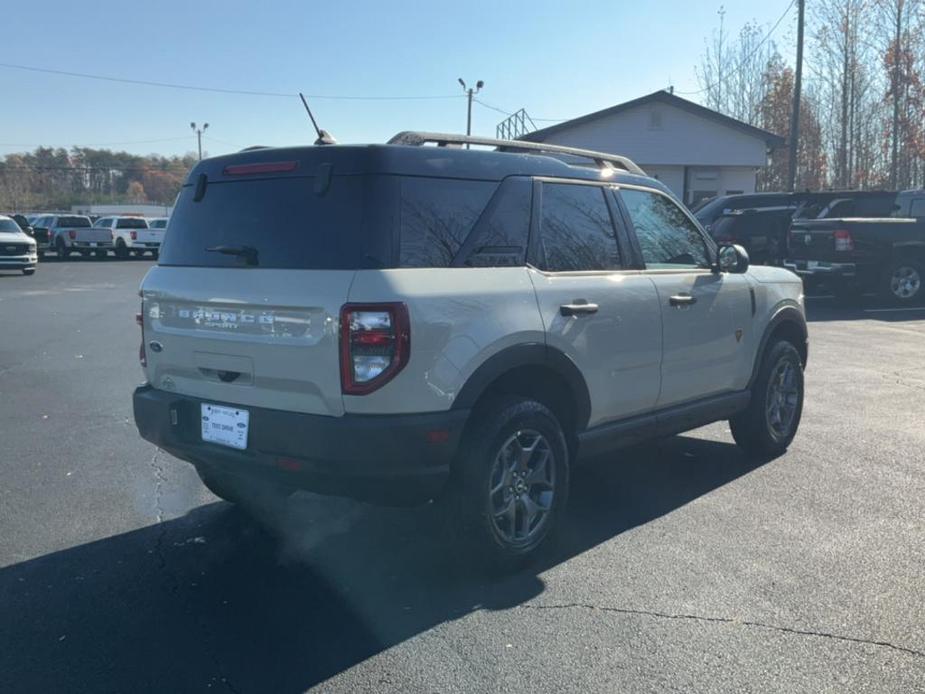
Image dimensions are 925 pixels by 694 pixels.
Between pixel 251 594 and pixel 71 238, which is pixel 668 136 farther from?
pixel 251 594

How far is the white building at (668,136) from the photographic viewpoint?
112 ft

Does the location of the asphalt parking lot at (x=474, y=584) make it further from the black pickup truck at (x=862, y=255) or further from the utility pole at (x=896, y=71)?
the utility pole at (x=896, y=71)

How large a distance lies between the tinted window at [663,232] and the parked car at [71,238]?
1398 inches

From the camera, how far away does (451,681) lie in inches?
135

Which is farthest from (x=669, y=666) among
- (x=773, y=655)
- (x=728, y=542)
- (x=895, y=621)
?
(x=728, y=542)

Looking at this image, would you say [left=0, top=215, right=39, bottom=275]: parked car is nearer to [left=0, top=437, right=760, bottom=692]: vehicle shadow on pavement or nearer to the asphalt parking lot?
the asphalt parking lot

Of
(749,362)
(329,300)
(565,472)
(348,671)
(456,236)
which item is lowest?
(348,671)

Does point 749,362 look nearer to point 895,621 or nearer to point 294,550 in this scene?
point 895,621

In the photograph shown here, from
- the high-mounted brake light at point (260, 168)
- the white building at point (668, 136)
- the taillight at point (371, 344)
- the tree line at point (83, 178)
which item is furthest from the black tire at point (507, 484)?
the tree line at point (83, 178)

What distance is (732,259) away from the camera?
6113 millimetres

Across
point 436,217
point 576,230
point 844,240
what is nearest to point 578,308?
point 576,230

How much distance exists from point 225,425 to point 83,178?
103614mm

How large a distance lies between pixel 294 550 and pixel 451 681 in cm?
162

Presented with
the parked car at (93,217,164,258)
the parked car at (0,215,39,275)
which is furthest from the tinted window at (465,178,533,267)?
the parked car at (93,217,164,258)
